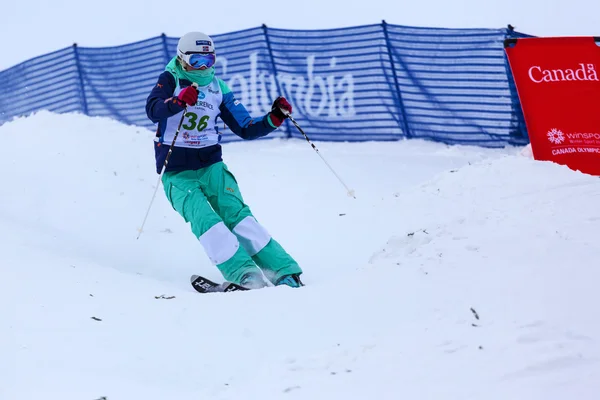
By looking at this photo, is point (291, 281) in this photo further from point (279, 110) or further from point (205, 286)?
point (279, 110)

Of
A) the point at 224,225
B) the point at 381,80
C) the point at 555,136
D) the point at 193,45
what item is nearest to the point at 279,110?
the point at 193,45

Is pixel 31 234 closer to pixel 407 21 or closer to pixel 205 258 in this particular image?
pixel 205 258

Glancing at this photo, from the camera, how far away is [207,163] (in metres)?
5.82

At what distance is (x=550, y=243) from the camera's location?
4273 millimetres

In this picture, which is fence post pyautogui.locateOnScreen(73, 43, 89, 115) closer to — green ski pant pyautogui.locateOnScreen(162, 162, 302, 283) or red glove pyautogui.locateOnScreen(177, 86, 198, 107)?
green ski pant pyautogui.locateOnScreen(162, 162, 302, 283)

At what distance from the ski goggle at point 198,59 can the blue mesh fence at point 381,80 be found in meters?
5.34

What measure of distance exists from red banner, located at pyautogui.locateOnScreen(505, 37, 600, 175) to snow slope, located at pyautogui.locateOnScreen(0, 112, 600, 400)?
356 mm

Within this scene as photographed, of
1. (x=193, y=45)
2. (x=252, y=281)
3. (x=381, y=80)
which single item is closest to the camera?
(x=252, y=281)

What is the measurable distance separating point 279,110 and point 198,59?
66cm

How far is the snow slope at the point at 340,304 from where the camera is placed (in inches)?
123

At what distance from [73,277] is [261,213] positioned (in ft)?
10.5

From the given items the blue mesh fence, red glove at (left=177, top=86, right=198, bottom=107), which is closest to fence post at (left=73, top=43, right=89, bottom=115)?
the blue mesh fence

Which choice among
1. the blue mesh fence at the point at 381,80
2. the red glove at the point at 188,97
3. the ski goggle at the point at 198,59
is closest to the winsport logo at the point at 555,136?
the ski goggle at the point at 198,59

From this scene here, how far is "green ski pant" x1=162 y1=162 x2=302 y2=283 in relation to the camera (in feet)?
17.6
